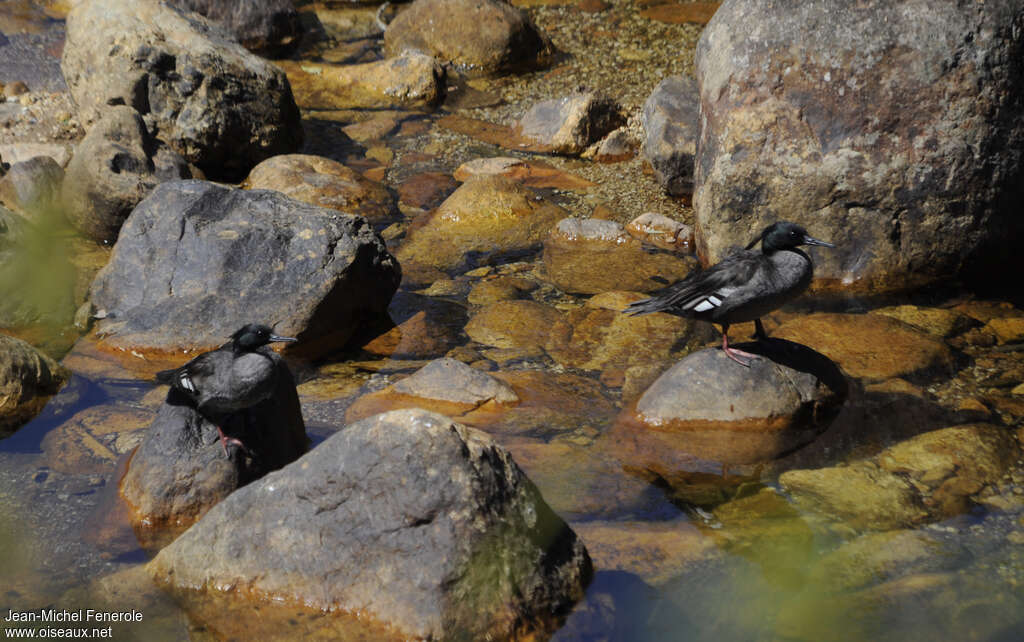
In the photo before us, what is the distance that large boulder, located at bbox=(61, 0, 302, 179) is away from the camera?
28.7 ft

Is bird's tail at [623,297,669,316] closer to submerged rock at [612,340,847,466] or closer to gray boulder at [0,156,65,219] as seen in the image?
submerged rock at [612,340,847,466]

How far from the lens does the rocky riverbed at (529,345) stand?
3.57 m

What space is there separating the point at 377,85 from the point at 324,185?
3.38 meters

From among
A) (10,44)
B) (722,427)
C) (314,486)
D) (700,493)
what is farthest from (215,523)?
(10,44)

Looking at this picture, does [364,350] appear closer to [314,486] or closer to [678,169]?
[314,486]

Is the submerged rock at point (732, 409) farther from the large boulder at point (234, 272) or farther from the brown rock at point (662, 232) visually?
the brown rock at point (662, 232)

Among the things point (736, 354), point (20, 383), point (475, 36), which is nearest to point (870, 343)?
point (736, 354)

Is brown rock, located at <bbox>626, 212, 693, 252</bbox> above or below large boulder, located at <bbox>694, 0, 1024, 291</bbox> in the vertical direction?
below

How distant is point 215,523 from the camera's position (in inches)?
147

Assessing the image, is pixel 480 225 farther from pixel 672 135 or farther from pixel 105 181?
pixel 105 181

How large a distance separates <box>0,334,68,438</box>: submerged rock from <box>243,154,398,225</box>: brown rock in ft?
10.4

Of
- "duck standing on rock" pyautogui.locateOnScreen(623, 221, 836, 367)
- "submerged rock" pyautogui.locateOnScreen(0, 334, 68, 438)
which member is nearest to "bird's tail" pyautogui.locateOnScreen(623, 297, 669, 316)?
"duck standing on rock" pyautogui.locateOnScreen(623, 221, 836, 367)

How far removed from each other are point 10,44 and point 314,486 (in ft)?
37.7

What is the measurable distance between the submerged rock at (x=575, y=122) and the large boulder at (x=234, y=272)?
3.54 metres
